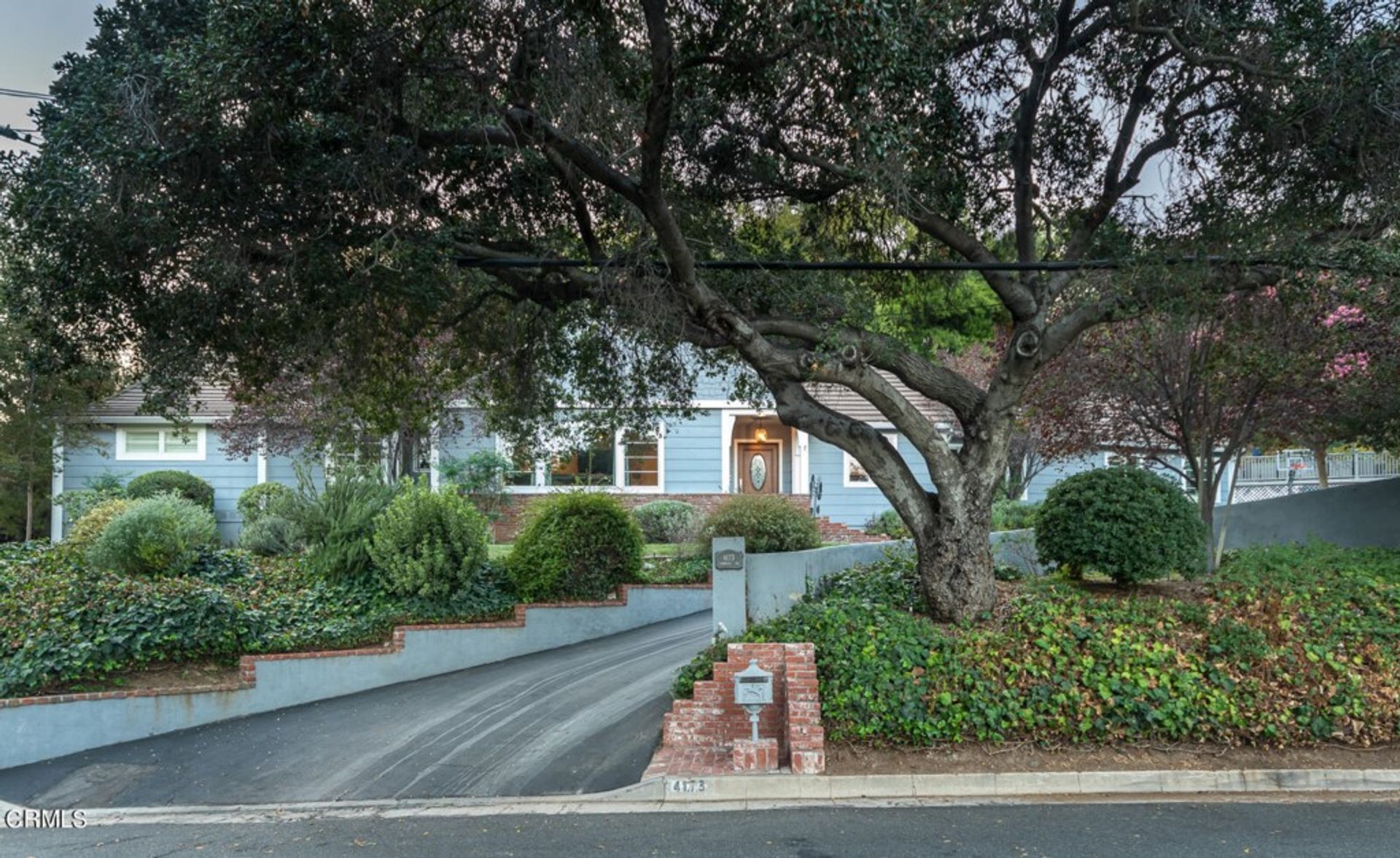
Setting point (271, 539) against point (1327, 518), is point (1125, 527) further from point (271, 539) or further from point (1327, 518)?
point (271, 539)

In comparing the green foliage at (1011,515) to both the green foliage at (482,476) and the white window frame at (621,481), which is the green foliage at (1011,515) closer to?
the white window frame at (621,481)

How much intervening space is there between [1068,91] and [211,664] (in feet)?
39.4

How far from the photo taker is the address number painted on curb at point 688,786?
6836 millimetres

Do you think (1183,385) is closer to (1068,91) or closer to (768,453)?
(1068,91)

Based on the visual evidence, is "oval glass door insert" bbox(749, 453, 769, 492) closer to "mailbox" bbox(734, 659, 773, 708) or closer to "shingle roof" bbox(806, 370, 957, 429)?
"shingle roof" bbox(806, 370, 957, 429)

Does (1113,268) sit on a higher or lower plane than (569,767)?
higher

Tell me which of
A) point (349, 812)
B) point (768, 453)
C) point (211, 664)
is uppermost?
point (768, 453)

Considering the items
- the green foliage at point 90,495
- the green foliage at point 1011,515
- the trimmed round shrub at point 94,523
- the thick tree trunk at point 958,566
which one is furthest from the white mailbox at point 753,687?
the green foliage at point 90,495

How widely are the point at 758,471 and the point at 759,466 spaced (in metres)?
0.15

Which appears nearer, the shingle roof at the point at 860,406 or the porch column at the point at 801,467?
the shingle roof at the point at 860,406

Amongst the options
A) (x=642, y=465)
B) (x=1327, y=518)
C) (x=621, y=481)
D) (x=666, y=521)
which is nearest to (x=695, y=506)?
(x=666, y=521)

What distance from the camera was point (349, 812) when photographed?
692 centimetres

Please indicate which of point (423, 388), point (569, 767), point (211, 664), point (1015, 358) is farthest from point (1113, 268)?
point (211, 664)

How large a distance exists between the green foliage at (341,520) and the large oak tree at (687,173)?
9.80 ft
